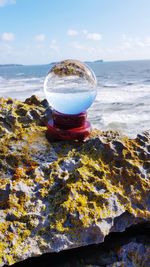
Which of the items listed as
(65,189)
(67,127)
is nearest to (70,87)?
(67,127)

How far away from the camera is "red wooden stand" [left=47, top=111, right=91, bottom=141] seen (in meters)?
3.20

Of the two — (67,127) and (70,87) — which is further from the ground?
(70,87)

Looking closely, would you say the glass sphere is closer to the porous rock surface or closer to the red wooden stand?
the red wooden stand

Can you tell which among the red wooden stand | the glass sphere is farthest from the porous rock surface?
the glass sphere

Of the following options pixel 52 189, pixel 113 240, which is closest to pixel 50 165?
pixel 52 189

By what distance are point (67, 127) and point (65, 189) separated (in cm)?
82

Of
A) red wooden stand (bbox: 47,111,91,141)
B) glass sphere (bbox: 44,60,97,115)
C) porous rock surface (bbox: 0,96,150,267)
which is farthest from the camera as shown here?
glass sphere (bbox: 44,60,97,115)

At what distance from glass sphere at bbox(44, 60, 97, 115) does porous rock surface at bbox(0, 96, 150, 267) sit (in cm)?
33

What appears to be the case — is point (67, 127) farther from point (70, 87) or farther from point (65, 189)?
point (65, 189)

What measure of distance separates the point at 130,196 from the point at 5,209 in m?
0.86

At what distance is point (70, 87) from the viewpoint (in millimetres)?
3527

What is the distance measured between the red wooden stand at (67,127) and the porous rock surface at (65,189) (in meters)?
0.06

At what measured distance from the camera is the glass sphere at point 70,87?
11.1ft

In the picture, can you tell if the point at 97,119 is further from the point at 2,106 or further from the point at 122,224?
the point at 122,224
